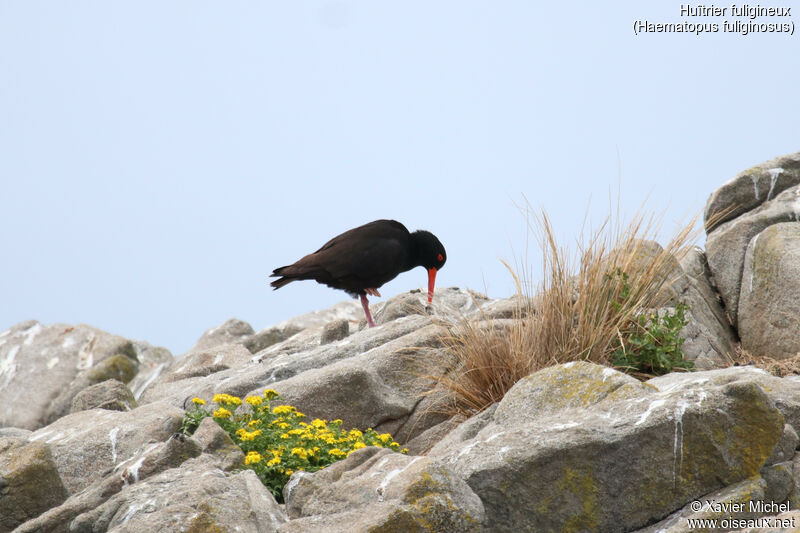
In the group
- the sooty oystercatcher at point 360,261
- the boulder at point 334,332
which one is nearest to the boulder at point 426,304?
the sooty oystercatcher at point 360,261

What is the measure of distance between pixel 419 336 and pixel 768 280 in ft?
11.4

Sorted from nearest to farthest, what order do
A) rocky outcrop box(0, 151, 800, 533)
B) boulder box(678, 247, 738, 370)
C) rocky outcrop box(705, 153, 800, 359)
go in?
rocky outcrop box(0, 151, 800, 533), boulder box(678, 247, 738, 370), rocky outcrop box(705, 153, 800, 359)

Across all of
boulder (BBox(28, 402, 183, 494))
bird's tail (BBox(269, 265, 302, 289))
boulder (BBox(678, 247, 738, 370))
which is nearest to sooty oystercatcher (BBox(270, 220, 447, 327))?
bird's tail (BBox(269, 265, 302, 289))

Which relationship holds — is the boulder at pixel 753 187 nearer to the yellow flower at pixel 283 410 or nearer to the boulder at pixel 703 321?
the boulder at pixel 703 321

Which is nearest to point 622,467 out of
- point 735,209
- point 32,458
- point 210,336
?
point 32,458

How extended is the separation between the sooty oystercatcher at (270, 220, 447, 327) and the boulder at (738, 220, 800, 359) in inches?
153

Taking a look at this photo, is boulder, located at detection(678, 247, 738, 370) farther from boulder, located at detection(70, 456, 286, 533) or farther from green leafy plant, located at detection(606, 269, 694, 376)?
boulder, located at detection(70, 456, 286, 533)

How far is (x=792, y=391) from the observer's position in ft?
17.7

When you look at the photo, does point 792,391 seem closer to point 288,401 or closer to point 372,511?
point 372,511

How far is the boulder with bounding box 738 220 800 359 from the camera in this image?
794 cm

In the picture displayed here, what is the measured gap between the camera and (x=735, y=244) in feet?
29.4

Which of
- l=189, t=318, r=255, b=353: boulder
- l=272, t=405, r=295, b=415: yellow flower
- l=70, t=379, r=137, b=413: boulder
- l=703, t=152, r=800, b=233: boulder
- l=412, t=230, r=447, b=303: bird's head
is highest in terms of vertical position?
l=703, t=152, r=800, b=233: boulder

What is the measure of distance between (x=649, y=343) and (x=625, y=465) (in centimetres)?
274

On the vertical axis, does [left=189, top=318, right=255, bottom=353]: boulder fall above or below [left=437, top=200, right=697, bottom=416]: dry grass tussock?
below
